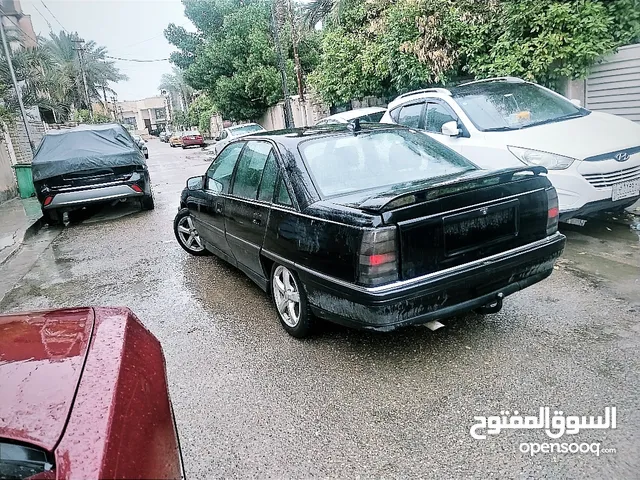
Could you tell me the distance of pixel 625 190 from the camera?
200 inches

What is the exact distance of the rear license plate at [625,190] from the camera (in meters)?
5.02

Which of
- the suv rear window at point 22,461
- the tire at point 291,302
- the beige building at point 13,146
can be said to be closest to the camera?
the suv rear window at point 22,461

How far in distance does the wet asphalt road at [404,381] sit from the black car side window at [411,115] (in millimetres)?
2864

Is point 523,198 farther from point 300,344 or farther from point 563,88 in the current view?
point 563,88

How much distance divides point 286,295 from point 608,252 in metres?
3.52

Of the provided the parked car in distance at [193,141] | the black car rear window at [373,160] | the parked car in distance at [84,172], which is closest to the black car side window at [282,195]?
the black car rear window at [373,160]

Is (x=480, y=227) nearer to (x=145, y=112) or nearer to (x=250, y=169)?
(x=250, y=169)

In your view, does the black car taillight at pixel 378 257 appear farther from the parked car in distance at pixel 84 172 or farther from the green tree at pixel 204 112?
the green tree at pixel 204 112

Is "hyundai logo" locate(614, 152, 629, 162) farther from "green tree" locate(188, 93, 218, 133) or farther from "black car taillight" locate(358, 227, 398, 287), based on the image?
"green tree" locate(188, 93, 218, 133)

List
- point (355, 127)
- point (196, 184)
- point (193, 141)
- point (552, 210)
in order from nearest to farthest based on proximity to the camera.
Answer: point (552, 210)
point (355, 127)
point (196, 184)
point (193, 141)

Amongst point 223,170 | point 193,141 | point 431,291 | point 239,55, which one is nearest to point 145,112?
point 193,141

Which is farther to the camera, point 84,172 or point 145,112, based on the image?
point 145,112

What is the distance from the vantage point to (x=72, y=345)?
1918 millimetres

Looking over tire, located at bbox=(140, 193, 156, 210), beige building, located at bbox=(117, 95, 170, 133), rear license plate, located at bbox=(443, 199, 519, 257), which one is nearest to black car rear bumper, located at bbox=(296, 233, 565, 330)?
rear license plate, located at bbox=(443, 199, 519, 257)
